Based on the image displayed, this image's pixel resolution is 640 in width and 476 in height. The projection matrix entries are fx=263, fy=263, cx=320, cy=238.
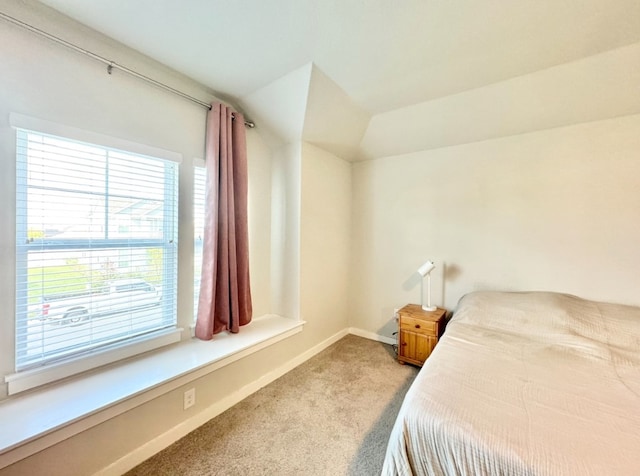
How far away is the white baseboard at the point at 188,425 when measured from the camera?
1.40 m

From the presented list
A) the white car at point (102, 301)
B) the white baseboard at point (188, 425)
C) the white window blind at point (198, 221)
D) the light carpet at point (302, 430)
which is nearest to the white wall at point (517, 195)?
the light carpet at point (302, 430)

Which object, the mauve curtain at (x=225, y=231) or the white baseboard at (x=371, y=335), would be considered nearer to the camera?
the mauve curtain at (x=225, y=231)

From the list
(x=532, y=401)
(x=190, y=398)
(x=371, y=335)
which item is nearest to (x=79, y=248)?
(x=190, y=398)

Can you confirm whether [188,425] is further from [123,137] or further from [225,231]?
[123,137]

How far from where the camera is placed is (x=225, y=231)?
2160mm

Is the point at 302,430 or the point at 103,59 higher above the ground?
the point at 103,59

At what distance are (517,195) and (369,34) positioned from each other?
6.29 feet

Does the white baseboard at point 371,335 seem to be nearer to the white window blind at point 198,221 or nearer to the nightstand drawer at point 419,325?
the nightstand drawer at point 419,325

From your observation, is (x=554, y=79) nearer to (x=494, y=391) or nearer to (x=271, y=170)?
(x=494, y=391)

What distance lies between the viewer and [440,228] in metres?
2.79

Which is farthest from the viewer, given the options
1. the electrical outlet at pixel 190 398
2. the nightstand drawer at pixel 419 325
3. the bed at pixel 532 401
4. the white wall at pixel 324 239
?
the white wall at pixel 324 239

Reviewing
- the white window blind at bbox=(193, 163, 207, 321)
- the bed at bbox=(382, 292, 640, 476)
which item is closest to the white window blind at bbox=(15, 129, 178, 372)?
the white window blind at bbox=(193, 163, 207, 321)

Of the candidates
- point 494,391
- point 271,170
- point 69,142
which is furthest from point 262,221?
point 494,391

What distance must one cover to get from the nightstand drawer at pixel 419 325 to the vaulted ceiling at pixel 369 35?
2004mm
